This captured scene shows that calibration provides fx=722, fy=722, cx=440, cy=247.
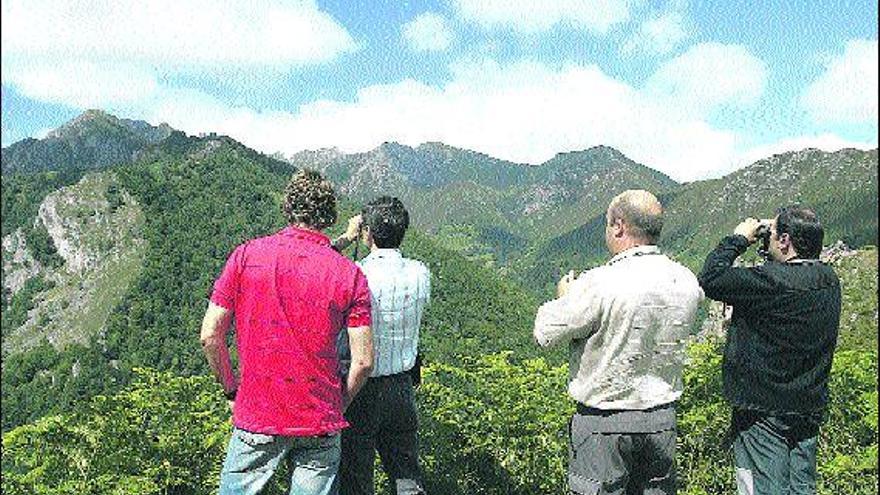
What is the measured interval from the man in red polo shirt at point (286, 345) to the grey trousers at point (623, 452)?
3.44 ft

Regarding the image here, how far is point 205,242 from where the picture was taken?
5069 inches

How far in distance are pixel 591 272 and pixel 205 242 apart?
133 m

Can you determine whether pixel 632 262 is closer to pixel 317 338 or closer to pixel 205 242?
pixel 317 338

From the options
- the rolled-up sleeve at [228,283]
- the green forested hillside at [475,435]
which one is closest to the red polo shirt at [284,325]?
the rolled-up sleeve at [228,283]

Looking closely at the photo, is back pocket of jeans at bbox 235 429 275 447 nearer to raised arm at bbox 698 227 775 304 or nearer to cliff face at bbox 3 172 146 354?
raised arm at bbox 698 227 775 304

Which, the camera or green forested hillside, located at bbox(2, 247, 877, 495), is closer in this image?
the camera

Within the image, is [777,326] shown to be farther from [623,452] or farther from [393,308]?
[393,308]

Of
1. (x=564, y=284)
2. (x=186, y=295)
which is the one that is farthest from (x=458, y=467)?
(x=186, y=295)

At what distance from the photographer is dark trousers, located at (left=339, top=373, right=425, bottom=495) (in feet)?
12.4

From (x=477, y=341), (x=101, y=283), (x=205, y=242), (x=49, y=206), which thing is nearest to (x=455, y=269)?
(x=477, y=341)

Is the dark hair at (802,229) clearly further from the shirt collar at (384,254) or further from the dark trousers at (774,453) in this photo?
the shirt collar at (384,254)

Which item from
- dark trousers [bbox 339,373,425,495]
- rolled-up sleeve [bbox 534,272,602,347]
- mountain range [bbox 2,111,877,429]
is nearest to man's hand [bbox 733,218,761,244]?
rolled-up sleeve [bbox 534,272,602,347]

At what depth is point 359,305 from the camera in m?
3.07

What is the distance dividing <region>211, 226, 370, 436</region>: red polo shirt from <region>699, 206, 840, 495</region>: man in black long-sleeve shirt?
1756 millimetres
